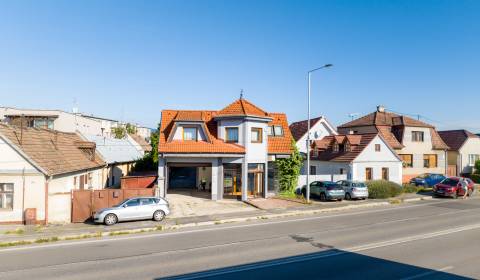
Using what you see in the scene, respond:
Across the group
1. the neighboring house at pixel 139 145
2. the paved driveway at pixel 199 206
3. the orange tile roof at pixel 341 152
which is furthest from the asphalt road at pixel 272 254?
the neighboring house at pixel 139 145

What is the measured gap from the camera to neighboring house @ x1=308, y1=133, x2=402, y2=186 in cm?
3594

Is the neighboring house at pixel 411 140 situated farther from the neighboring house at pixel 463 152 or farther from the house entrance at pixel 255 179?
the house entrance at pixel 255 179

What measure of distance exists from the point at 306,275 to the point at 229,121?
19.8 metres

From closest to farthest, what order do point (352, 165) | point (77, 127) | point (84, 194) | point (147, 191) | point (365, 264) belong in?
1. point (365, 264)
2. point (84, 194)
3. point (147, 191)
4. point (352, 165)
5. point (77, 127)

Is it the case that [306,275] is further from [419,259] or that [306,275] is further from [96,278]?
[96,278]

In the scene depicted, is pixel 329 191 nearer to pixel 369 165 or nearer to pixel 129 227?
pixel 369 165

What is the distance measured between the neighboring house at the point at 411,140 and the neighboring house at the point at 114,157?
91.9 feet

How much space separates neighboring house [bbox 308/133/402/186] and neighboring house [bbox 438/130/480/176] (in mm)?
18189

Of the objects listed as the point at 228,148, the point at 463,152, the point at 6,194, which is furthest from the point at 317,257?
the point at 463,152

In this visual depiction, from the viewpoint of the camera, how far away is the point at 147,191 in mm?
23359

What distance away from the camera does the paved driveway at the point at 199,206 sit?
23.4 m

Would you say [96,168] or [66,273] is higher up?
[96,168]

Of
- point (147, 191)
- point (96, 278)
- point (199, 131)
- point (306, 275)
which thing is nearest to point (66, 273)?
point (96, 278)

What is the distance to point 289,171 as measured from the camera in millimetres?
31469
